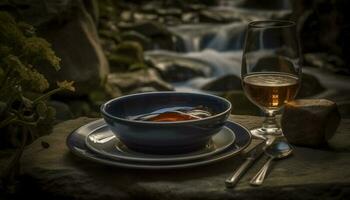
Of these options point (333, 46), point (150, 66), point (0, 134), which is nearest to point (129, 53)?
point (150, 66)

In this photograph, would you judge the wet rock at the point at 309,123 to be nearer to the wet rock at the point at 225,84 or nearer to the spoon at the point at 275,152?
the spoon at the point at 275,152

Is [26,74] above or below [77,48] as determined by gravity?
above

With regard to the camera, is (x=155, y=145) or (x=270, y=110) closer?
(x=155, y=145)

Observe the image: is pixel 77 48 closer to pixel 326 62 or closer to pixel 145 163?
pixel 145 163

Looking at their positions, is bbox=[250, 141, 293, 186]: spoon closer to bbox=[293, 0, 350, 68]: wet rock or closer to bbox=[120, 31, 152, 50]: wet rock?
bbox=[293, 0, 350, 68]: wet rock

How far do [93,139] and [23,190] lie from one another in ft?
0.72

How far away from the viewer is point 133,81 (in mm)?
5918

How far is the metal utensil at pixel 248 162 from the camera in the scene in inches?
51.8

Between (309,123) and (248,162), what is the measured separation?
0.86 ft

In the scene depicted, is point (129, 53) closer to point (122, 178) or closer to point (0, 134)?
point (0, 134)

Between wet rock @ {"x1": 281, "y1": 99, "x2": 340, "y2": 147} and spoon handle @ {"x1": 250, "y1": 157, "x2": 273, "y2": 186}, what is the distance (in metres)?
0.19

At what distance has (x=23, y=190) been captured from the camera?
147 cm

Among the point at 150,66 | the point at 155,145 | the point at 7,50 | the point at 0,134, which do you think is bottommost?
the point at 150,66

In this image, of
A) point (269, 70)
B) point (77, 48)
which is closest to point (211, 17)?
point (77, 48)
